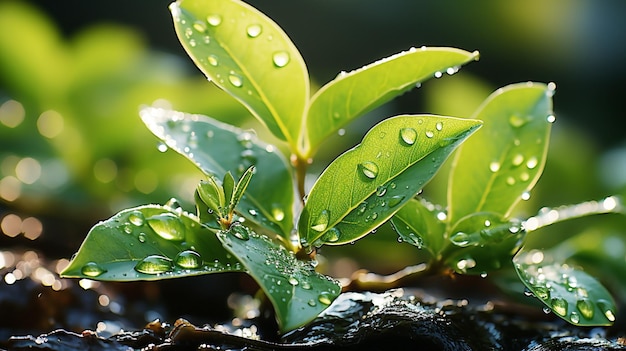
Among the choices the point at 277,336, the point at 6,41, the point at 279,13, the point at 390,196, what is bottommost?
the point at 277,336

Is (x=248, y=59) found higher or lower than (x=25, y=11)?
lower

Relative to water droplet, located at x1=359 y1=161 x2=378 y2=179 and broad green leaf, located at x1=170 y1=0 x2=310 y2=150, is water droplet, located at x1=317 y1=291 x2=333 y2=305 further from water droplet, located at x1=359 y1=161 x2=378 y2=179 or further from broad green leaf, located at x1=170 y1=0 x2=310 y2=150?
broad green leaf, located at x1=170 y1=0 x2=310 y2=150

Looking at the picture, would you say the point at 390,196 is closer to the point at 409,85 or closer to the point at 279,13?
the point at 409,85

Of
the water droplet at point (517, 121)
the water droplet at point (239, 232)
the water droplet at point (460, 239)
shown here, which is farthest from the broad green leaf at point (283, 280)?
the water droplet at point (517, 121)

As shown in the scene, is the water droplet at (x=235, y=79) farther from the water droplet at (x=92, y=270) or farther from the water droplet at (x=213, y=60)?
the water droplet at (x=92, y=270)

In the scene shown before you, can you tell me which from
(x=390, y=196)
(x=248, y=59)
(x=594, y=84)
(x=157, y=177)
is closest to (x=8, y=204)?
(x=157, y=177)

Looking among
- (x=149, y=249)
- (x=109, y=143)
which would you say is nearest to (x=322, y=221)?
(x=149, y=249)

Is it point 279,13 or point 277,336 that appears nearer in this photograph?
point 277,336

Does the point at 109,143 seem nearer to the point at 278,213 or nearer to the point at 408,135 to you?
the point at 278,213
